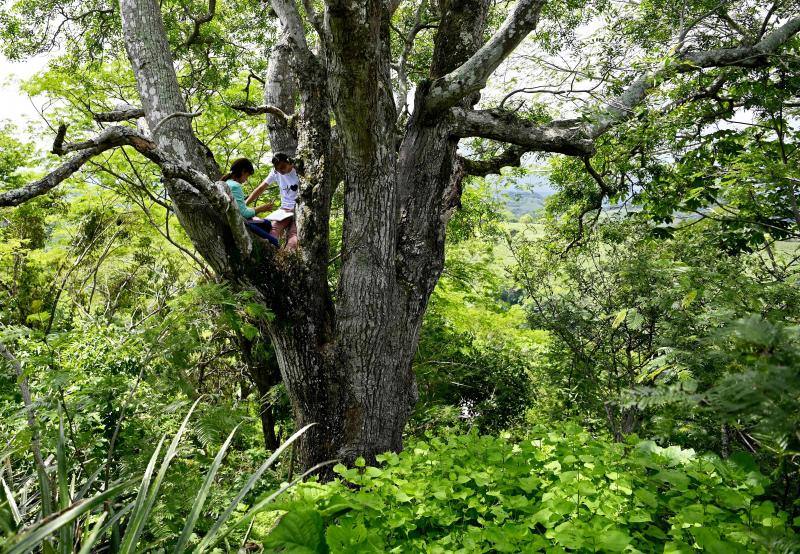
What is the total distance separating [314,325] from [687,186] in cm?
448

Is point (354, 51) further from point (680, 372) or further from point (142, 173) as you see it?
point (142, 173)

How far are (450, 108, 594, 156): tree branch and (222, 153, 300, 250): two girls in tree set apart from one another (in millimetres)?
1411

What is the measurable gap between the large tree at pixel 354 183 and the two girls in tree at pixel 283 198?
22cm

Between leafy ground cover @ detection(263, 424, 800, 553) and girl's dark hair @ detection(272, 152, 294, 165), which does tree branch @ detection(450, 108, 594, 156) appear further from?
leafy ground cover @ detection(263, 424, 800, 553)

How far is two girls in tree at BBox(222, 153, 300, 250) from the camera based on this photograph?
3.91 meters

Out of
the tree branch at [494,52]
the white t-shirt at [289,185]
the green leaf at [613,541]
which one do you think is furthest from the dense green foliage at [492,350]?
the tree branch at [494,52]

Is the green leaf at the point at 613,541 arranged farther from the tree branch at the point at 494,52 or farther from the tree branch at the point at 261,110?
the tree branch at the point at 261,110

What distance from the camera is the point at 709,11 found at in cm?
602

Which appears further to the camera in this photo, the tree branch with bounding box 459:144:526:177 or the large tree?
the tree branch with bounding box 459:144:526:177

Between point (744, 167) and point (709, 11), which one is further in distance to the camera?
point (709, 11)

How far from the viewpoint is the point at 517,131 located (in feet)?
13.2

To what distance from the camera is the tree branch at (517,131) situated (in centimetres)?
398

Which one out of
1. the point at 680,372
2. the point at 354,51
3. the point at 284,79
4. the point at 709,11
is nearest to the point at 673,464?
the point at 680,372

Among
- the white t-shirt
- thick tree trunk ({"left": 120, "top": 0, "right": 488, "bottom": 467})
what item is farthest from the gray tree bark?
the white t-shirt
